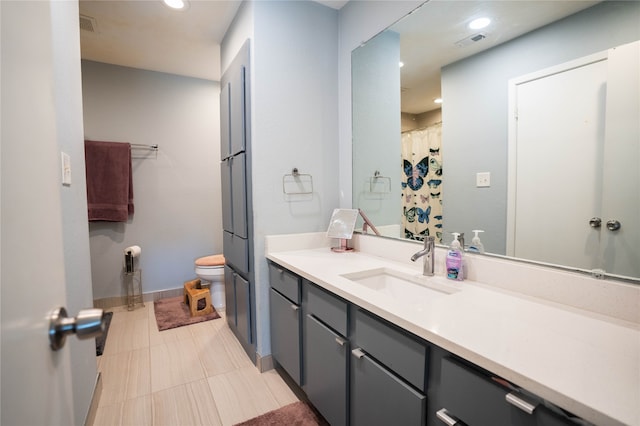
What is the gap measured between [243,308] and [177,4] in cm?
212

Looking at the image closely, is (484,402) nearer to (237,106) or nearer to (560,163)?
(560,163)

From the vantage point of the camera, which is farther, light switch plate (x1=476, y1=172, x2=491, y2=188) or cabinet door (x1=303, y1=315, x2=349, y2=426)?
light switch plate (x1=476, y1=172, x2=491, y2=188)

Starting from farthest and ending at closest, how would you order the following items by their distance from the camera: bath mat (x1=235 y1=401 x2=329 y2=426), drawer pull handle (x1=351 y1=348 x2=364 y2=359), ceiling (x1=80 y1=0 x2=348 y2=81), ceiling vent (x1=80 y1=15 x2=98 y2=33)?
ceiling vent (x1=80 y1=15 x2=98 y2=33) → ceiling (x1=80 y1=0 x2=348 y2=81) → bath mat (x1=235 y1=401 x2=329 y2=426) → drawer pull handle (x1=351 y1=348 x2=364 y2=359)

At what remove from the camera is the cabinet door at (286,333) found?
63.4 inches

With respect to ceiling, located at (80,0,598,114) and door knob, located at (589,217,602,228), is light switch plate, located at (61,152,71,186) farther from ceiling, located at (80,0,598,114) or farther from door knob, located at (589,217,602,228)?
door knob, located at (589,217,602,228)

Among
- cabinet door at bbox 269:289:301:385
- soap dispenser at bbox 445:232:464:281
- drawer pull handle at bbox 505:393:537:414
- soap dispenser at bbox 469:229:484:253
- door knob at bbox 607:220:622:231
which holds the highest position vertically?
door knob at bbox 607:220:622:231

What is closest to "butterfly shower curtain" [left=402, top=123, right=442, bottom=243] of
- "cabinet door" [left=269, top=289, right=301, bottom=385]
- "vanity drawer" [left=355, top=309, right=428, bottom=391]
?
"vanity drawer" [left=355, top=309, right=428, bottom=391]

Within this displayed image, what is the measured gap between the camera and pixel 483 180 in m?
1.40

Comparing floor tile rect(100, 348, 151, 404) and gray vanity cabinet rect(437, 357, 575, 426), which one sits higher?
gray vanity cabinet rect(437, 357, 575, 426)

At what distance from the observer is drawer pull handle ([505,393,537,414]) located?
604mm

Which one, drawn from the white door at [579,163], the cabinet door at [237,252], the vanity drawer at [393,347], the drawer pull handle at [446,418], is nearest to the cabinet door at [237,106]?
the cabinet door at [237,252]

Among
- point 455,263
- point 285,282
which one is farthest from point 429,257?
point 285,282

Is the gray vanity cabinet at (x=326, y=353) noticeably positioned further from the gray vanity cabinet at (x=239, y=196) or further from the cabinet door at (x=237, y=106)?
the cabinet door at (x=237, y=106)

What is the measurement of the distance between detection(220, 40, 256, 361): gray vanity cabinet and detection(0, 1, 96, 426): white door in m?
1.39
